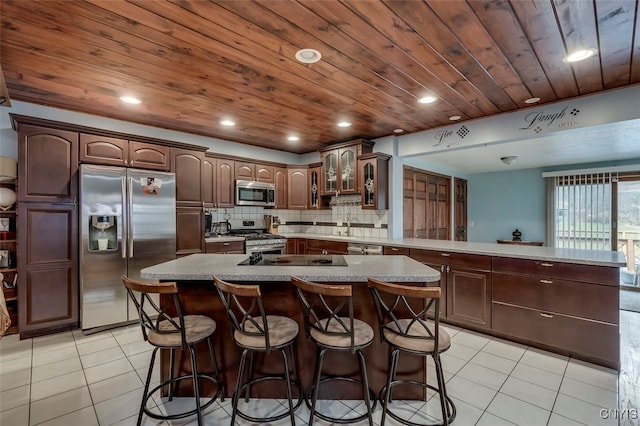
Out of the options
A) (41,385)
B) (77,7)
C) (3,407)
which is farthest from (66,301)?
(77,7)

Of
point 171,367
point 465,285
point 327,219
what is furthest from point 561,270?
point 327,219

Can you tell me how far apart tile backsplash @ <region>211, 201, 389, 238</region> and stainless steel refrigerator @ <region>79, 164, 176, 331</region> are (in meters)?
1.26

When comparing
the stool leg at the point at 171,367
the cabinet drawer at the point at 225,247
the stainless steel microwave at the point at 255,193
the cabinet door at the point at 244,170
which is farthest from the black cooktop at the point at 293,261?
the cabinet door at the point at 244,170

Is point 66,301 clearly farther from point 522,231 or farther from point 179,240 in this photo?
point 522,231

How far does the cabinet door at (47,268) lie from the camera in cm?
306

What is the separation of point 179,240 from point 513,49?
397 centimetres

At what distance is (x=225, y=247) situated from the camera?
435 centimetres

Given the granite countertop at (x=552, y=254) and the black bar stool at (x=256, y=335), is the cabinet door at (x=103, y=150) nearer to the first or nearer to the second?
the black bar stool at (x=256, y=335)

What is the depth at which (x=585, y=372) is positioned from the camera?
2.49 metres

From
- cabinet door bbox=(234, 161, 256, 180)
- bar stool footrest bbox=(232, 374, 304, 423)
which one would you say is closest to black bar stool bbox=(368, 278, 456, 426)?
bar stool footrest bbox=(232, 374, 304, 423)

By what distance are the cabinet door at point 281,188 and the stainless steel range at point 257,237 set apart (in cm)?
47

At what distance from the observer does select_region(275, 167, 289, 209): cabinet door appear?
5.40 meters

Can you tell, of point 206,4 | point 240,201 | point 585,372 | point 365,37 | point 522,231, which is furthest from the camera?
point 522,231

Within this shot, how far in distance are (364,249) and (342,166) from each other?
1.42 meters
